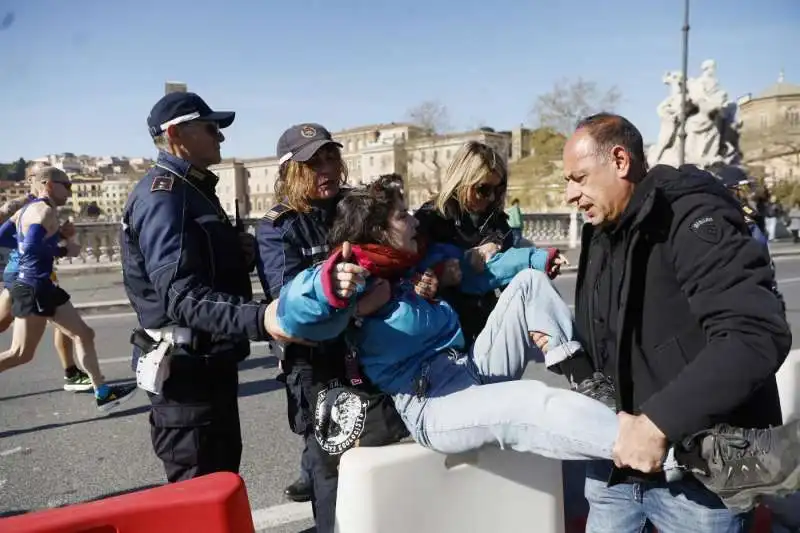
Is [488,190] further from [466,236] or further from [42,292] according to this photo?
[42,292]

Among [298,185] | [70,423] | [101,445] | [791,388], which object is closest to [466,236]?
[298,185]

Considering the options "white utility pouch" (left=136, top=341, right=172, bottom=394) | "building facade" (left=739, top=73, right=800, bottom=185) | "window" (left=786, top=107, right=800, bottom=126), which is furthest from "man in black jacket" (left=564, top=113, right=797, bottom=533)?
"window" (left=786, top=107, right=800, bottom=126)

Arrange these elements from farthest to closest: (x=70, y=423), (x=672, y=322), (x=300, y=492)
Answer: (x=70, y=423), (x=300, y=492), (x=672, y=322)

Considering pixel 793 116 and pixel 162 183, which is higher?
pixel 793 116

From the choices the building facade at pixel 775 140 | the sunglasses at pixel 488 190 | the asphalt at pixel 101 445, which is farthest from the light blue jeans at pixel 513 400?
the building facade at pixel 775 140

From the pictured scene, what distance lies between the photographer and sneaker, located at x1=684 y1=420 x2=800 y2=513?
1593mm

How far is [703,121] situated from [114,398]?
77.7ft

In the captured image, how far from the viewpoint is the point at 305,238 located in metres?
2.54

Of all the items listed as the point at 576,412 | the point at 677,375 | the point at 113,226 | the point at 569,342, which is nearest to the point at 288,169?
the point at 569,342

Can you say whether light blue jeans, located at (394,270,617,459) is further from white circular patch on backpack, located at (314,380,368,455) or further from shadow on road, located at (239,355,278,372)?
shadow on road, located at (239,355,278,372)

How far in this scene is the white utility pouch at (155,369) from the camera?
2.37 metres

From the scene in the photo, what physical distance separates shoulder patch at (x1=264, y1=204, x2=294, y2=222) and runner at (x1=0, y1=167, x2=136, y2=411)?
3.35m

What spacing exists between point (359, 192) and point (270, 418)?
9.96 ft

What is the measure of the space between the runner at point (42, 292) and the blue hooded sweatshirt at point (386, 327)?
369 centimetres
